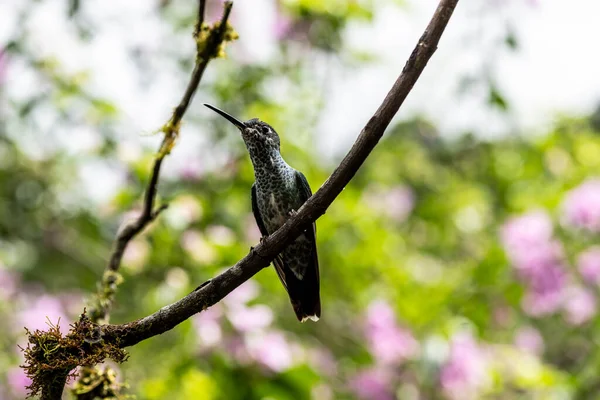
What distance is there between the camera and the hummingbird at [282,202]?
Answer: 3.11m

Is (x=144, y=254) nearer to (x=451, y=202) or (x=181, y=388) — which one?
(x=181, y=388)

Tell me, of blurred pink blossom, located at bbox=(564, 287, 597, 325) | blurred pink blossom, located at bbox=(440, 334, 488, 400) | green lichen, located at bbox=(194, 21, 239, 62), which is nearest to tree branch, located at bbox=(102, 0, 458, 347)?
green lichen, located at bbox=(194, 21, 239, 62)

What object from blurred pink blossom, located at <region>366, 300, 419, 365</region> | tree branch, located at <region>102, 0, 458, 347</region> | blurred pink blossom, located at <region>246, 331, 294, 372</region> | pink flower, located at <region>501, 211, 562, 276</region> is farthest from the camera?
pink flower, located at <region>501, 211, 562, 276</region>

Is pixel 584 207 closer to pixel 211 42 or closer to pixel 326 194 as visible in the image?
pixel 211 42

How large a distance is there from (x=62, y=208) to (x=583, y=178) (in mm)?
4338

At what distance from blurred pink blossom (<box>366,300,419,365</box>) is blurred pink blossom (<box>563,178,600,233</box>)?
1.49 m

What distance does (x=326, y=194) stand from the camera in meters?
1.76

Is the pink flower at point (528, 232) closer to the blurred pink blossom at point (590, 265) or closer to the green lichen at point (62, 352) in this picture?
the blurred pink blossom at point (590, 265)

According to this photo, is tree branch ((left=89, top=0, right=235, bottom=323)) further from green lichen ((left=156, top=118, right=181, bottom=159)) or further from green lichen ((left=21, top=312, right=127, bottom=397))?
green lichen ((left=21, top=312, right=127, bottom=397))

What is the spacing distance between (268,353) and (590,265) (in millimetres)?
2565

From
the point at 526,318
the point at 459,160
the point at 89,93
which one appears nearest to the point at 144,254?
the point at 89,93

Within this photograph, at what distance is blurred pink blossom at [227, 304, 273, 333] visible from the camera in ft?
12.5

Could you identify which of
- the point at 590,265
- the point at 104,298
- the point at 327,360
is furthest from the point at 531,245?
the point at 104,298

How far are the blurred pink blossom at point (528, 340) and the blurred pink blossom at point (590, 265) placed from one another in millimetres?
907
